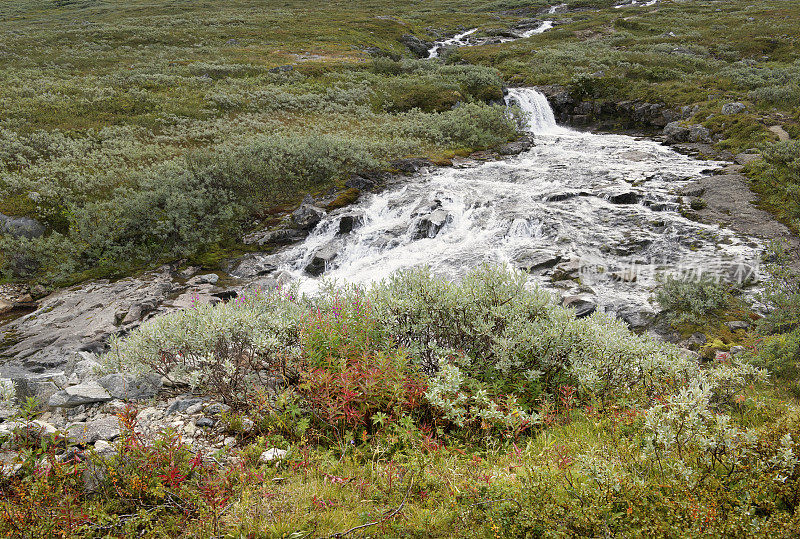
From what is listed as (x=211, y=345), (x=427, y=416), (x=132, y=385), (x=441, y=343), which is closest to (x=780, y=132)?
(x=441, y=343)

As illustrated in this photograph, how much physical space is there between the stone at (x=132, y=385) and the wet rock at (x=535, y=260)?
12.2 metres

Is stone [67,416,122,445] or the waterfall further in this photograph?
the waterfall

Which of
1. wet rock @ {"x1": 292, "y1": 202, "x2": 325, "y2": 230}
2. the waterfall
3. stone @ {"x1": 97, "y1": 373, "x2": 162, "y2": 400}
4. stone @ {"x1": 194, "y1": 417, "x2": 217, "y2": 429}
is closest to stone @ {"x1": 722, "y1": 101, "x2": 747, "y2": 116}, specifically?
the waterfall

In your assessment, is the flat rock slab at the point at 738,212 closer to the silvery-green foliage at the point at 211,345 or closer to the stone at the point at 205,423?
the silvery-green foliage at the point at 211,345

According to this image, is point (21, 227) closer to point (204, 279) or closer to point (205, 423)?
point (204, 279)

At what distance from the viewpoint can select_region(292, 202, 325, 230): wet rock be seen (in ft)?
63.3

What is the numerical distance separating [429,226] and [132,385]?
14008 millimetres

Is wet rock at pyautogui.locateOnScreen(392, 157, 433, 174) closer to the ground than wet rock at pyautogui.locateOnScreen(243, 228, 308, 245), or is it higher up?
higher up

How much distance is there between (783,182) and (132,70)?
5463cm

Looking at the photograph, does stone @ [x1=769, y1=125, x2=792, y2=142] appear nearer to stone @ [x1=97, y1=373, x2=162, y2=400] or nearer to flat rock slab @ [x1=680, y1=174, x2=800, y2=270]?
flat rock slab @ [x1=680, y1=174, x2=800, y2=270]

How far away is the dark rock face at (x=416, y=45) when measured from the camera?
6888 centimetres

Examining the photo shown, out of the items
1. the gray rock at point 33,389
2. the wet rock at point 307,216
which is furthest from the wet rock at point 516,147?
the gray rock at point 33,389

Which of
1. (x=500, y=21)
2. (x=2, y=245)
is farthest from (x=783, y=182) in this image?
(x=500, y=21)

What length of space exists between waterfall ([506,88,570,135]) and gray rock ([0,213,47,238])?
33.1 meters
